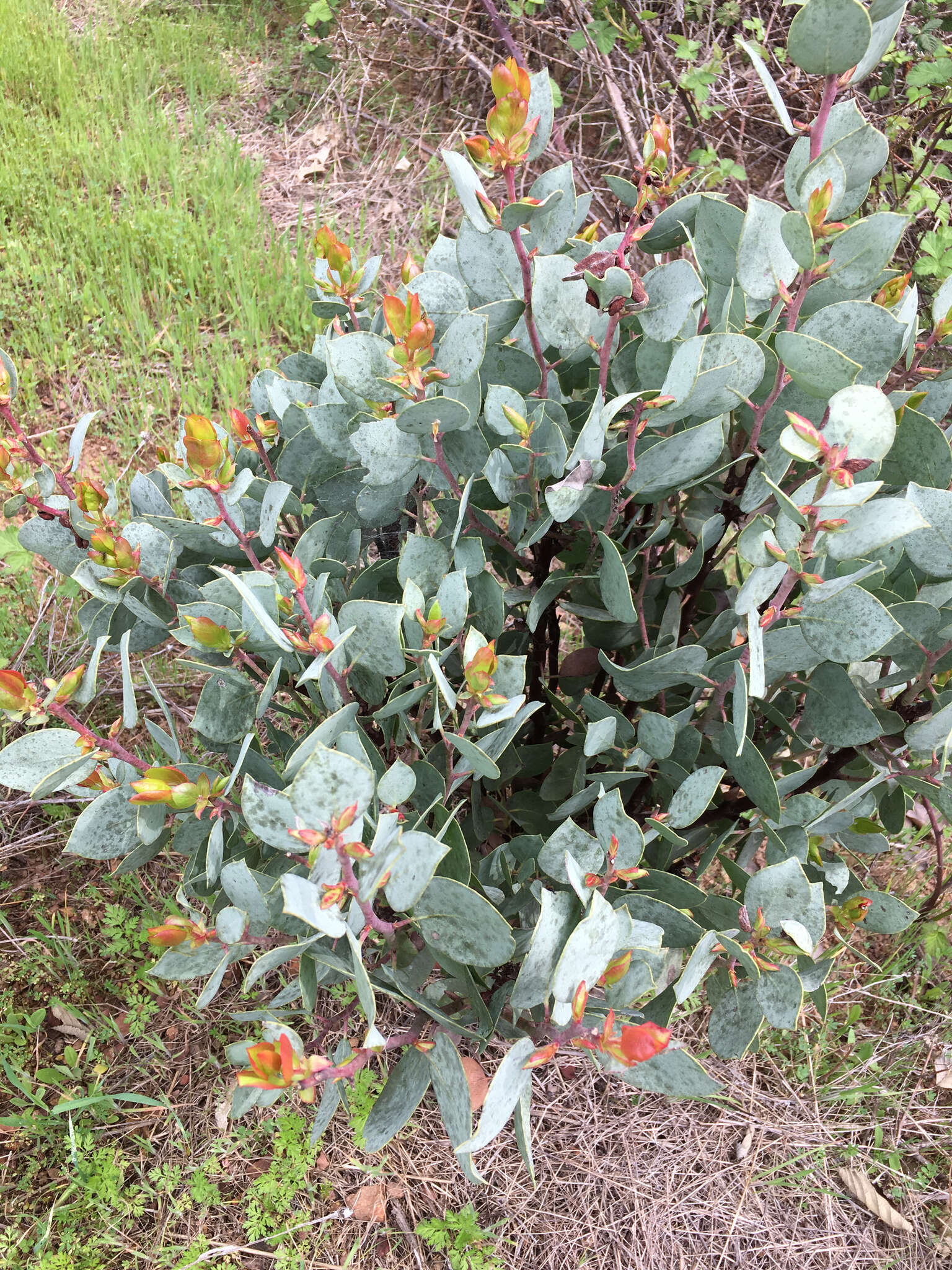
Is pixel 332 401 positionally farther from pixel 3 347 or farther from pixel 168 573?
pixel 3 347

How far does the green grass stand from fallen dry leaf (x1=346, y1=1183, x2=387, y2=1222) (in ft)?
6.79

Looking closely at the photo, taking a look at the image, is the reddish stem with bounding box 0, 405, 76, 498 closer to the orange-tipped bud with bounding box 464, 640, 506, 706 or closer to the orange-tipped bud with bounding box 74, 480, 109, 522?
the orange-tipped bud with bounding box 74, 480, 109, 522

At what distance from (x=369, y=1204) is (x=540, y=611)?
1080mm

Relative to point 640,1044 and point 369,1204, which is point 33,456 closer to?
point 640,1044

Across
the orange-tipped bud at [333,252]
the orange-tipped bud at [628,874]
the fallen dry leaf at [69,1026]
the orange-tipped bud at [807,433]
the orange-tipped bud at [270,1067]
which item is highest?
the orange-tipped bud at [333,252]

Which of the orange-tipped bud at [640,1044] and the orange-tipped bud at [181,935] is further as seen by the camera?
the orange-tipped bud at [181,935]

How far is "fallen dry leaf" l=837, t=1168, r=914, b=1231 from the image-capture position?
151 cm

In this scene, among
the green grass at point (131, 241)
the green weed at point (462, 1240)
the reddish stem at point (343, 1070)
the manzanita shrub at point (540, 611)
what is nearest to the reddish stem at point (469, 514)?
the manzanita shrub at point (540, 611)

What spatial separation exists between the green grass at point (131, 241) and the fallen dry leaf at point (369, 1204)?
2070mm

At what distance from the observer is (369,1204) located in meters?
1.47

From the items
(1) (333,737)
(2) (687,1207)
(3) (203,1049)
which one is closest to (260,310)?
(3) (203,1049)

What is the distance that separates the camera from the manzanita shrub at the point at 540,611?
785 mm

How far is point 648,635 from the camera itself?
50.0 inches

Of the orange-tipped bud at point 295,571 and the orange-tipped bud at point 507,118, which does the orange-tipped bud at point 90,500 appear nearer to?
the orange-tipped bud at point 295,571
